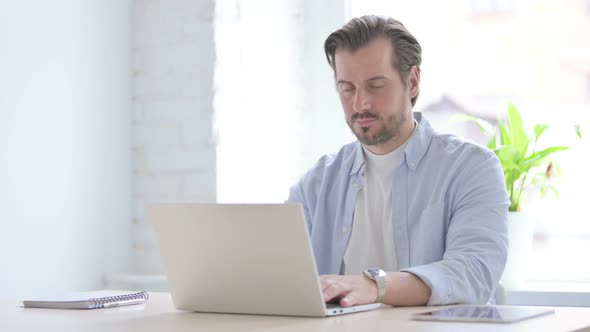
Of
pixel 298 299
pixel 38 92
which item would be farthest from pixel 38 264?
pixel 298 299

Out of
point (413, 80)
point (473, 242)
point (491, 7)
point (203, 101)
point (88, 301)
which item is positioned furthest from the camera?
point (491, 7)

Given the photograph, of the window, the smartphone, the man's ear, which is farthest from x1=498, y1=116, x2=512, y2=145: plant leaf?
the smartphone

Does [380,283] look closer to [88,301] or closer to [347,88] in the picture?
[88,301]

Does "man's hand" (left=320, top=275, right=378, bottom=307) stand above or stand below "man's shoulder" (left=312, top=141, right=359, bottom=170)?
below

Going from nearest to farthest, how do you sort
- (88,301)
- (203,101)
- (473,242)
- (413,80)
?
(88,301)
(473,242)
(413,80)
(203,101)

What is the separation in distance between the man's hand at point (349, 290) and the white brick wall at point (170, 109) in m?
1.27

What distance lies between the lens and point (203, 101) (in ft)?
9.92

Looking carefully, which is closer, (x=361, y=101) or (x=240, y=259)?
(x=240, y=259)

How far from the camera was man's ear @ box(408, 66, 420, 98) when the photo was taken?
245 centimetres

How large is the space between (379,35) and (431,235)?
53 cm

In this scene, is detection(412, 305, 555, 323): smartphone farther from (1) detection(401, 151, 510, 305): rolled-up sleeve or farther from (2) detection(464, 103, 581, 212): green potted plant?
(2) detection(464, 103, 581, 212): green potted plant

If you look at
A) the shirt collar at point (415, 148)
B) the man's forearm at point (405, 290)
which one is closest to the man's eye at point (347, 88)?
the shirt collar at point (415, 148)

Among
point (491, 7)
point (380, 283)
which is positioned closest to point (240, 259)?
point (380, 283)

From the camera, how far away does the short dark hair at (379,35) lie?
2385 mm
